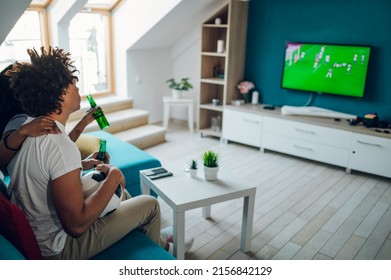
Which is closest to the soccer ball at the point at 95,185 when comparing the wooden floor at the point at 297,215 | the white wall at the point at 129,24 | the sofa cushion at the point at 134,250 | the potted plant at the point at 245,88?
the sofa cushion at the point at 134,250

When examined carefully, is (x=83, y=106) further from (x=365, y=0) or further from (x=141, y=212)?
(x=365, y=0)

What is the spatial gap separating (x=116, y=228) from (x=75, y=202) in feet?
1.34

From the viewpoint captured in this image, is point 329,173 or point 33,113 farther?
point 329,173

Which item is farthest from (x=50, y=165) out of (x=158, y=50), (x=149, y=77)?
(x=158, y=50)

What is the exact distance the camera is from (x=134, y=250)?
1755mm

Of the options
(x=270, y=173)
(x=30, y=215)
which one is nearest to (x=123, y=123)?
(x=270, y=173)

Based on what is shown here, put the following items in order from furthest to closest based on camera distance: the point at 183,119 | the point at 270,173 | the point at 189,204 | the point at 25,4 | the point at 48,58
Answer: the point at 183,119 < the point at 270,173 < the point at 25,4 < the point at 189,204 < the point at 48,58

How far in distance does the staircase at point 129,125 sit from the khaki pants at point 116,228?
2.40 meters

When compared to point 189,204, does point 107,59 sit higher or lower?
higher

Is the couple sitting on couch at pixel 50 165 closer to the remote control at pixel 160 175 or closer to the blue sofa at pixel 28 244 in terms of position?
the blue sofa at pixel 28 244

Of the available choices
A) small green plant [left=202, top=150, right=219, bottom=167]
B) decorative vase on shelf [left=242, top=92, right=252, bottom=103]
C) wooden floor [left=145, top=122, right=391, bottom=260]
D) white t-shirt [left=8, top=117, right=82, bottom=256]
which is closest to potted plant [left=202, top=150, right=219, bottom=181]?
small green plant [left=202, top=150, right=219, bottom=167]

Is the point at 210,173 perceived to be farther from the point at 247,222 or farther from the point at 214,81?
the point at 214,81

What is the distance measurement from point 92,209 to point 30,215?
262mm

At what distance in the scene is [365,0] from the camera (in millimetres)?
3811
